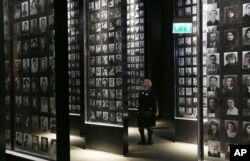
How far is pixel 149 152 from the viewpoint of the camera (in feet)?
31.0

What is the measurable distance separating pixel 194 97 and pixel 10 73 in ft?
17.4

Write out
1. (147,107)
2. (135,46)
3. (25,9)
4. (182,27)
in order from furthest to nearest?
(135,46) < (147,107) < (182,27) < (25,9)

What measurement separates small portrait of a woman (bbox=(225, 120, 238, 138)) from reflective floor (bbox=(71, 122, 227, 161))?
390cm

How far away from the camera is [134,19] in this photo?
1400 centimetres

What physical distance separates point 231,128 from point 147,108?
17.4 feet

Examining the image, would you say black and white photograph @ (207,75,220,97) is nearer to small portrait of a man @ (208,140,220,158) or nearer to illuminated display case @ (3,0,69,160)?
small portrait of a man @ (208,140,220,158)

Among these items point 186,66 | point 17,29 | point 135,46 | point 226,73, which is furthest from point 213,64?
point 135,46

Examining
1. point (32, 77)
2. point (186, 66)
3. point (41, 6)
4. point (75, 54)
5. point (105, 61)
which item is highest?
point (41, 6)

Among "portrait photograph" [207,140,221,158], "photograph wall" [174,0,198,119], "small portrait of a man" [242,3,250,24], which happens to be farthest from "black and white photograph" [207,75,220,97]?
"photograph wall" [174,0,198,119]

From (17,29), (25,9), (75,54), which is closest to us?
(25,9)

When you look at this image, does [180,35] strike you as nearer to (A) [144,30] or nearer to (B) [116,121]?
(B) [116,121]

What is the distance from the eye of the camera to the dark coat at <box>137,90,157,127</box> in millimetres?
10031

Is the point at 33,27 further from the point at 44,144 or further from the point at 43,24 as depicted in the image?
the point at 44,144

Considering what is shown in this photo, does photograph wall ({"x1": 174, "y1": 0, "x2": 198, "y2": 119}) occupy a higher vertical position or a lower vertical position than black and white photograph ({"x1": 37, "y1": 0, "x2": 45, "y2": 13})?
lower
